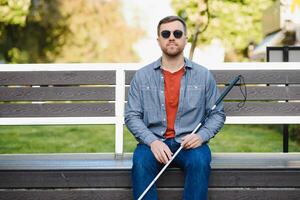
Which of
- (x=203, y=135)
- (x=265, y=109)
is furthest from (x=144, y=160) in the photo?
(x=265, y=109)

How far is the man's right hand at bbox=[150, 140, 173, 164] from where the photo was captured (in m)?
3.66

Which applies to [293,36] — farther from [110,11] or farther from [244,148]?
[244,148]

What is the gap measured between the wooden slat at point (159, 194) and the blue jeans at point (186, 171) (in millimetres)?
206

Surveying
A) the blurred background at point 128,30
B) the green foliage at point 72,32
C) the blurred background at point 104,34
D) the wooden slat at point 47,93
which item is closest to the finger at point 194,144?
the wooden slat at point 47,93

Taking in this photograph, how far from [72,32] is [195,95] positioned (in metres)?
25.8

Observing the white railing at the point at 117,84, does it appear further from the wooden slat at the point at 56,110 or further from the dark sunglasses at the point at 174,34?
the dark sunglasses at the point at 174,34

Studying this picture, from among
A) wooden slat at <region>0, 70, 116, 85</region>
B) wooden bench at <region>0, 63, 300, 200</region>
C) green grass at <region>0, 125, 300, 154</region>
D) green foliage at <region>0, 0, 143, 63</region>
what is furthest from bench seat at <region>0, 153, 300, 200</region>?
green foliage at <region>0, 0, 143, 63</region>

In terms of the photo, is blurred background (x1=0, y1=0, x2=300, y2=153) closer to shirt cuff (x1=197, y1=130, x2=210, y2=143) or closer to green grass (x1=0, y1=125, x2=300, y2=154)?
green grass (x1=0, y1=125, x2=300, y2=154)

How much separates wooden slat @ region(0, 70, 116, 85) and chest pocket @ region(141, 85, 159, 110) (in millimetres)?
1007

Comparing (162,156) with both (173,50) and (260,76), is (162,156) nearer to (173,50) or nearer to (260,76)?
(173,50)

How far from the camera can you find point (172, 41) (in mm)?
3902

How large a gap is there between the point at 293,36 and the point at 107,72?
66.6 ft

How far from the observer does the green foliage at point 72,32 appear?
2778 centimetres

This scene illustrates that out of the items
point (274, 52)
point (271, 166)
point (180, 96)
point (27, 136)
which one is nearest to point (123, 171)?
point (180, 96)
